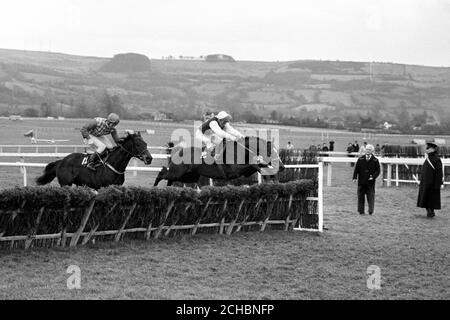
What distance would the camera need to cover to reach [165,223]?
1097 cm

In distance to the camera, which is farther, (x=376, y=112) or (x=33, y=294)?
(x=376, y=112)

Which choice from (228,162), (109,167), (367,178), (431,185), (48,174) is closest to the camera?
(109,167)

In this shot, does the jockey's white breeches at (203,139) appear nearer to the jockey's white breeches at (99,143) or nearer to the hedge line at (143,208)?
the jockey's white breeches at (99,143)

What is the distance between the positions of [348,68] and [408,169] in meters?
127

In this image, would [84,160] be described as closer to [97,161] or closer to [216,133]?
[97,161]

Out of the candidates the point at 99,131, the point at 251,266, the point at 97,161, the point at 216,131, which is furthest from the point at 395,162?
the point at 251,266

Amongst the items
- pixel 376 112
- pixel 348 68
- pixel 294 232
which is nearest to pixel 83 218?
pixel 294 232

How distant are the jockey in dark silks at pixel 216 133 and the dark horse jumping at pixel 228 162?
0.39 feet

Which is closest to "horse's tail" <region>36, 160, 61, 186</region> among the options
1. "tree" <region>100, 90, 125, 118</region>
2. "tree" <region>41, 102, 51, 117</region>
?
"tree" <region>100, 90, 125, 118</region>

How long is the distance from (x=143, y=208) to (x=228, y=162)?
459 centimetres

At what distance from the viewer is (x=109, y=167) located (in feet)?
43.5

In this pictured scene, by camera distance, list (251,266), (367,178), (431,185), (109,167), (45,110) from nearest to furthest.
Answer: (251,266) < (109,167) < (367,178) < (431,185) < (45,110)

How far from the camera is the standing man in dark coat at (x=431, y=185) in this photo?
1516cm
